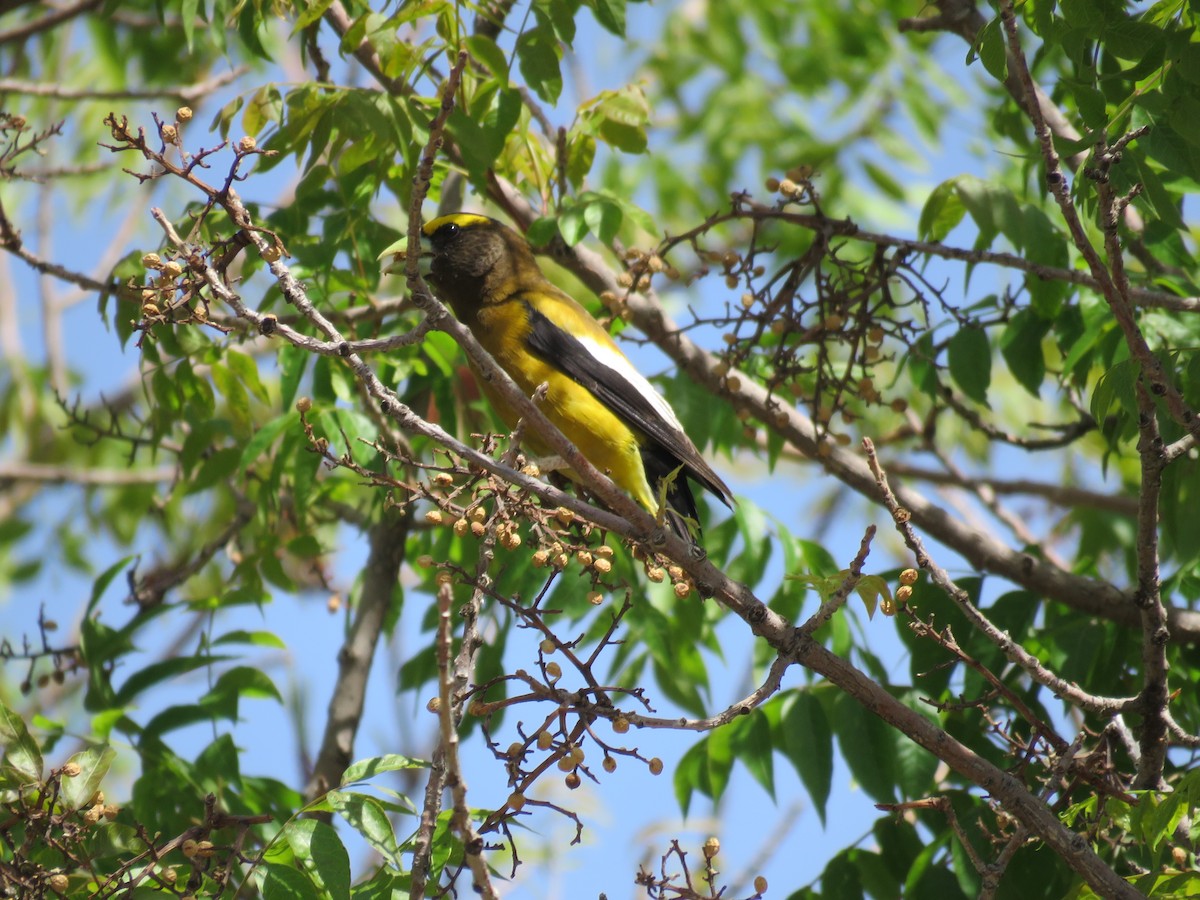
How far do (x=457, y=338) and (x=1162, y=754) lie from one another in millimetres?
2630

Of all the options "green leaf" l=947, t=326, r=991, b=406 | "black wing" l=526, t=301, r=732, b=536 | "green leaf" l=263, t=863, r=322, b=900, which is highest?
"black wing" l=526, t=301, r=732, b=536

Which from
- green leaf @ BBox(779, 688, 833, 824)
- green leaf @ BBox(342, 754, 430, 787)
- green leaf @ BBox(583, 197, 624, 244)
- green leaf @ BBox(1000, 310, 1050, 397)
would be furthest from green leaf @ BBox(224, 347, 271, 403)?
green leaf @ BBox(1000, 310, 1050, 397)

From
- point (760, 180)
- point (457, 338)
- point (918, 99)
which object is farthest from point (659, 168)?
point (457, 338)

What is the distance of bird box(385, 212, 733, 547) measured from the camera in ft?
17.3

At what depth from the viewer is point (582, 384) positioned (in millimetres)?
5363

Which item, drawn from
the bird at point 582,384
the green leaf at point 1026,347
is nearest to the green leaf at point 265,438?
the bird at point 582,384

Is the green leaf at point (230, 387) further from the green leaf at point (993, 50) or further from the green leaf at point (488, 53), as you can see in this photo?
the green leaf at point (993, 50)

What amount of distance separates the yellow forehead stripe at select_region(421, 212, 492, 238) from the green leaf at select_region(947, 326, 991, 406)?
249cm

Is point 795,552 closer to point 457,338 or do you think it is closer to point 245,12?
point 457,338

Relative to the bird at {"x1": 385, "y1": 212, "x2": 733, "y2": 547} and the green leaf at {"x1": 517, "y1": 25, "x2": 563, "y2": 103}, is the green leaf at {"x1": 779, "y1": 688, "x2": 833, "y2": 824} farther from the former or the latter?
the green leaf at {"x1": 517, "y1": 25, "x2": 563, "y2": 103}

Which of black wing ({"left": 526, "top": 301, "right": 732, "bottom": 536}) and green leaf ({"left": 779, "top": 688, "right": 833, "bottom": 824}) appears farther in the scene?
black wing ({"left": 526, "top": 301, "right": 732, "bottom": 536})

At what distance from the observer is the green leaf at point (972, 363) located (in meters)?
5.24

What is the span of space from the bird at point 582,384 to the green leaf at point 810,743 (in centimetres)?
79

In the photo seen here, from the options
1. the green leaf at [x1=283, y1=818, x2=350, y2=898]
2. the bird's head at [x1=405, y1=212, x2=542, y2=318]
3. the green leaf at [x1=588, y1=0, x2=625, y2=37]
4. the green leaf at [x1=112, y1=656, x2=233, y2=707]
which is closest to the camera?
the green leaf at [x1=283, y1=818, x2=350, y2=898]
